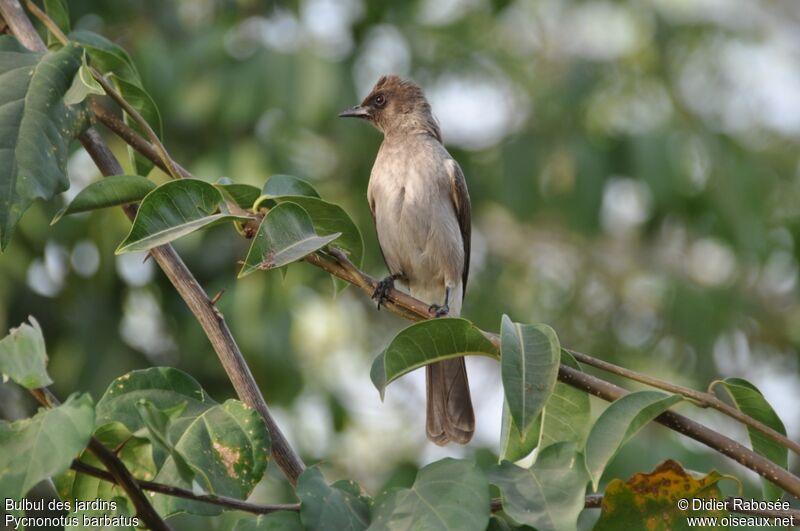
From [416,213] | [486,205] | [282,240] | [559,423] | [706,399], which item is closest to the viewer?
[706,399]

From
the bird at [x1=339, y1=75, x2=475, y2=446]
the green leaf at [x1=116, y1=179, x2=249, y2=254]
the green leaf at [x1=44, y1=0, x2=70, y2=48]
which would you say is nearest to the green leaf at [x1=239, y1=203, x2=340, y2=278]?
the green leaf at [x1=116, y1=179, x2=249, y2=254]

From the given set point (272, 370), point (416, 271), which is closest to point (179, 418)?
point (416, 271)

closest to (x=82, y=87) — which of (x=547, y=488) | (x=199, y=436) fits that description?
(x=199, y=436)

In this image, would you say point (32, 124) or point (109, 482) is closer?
point (109, 482)

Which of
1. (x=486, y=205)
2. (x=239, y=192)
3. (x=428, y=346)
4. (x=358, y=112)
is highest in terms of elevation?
(x=239, y=192)

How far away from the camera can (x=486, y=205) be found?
925 cm

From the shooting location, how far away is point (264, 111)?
644 centimetres

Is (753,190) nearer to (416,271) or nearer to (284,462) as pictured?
(416,271)

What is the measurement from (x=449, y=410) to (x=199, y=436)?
217cm

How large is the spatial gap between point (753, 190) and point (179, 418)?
5.94 meters

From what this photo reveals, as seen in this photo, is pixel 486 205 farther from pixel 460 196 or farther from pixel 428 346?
pixel 428 346

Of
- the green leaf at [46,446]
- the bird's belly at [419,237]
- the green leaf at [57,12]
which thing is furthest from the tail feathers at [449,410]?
the green leaf at [46,446]

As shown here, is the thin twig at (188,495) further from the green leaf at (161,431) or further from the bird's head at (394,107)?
the bird's head at (394,107)

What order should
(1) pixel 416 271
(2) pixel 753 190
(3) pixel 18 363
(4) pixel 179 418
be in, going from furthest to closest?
(2) pixel 753 190
(1) pixel 416 271
(4) pixel 179 418
(3) pixel 18 363
